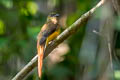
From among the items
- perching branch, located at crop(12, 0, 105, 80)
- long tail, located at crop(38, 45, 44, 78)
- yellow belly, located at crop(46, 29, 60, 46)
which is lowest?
long tail, located at crop(38, 45, 44, 78)

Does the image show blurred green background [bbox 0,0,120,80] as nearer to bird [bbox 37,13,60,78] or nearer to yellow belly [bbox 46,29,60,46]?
bird [bbox 37,13,60,78]

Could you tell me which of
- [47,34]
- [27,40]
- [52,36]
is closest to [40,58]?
[52,36]

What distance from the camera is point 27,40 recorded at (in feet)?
15.1

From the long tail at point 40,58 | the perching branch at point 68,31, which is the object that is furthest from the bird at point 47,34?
the perching branch at point 68,31

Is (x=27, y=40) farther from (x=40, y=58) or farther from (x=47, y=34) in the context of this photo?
(x=40, y=58)

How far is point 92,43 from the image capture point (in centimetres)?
351

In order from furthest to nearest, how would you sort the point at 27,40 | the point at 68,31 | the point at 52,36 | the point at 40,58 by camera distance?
1. the point at 27,40
2. the point at 52,36
3. the point at 40,58
4. the point at 68,31

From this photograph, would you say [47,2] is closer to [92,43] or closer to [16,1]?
[16,1]

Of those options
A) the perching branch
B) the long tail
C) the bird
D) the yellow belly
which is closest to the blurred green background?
the bird

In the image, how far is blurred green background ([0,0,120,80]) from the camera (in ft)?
14.6

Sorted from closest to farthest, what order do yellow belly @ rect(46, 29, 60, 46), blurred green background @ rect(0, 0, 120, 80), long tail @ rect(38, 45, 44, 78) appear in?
long tail @ rect(38, 45, 44, 78), yellow belly @ rect(46, 29, 60, 46), blurred green background @ rect(0, 0, 120, 80)

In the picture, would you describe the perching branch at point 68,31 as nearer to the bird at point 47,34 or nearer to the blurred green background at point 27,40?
the bird at point 47,34

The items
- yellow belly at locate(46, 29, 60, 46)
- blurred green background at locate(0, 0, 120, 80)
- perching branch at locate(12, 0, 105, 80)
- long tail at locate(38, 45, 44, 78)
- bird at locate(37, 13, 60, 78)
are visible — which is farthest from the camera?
blurred green background at locate(0, 0, 120, 80)

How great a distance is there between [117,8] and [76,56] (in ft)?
5.13
